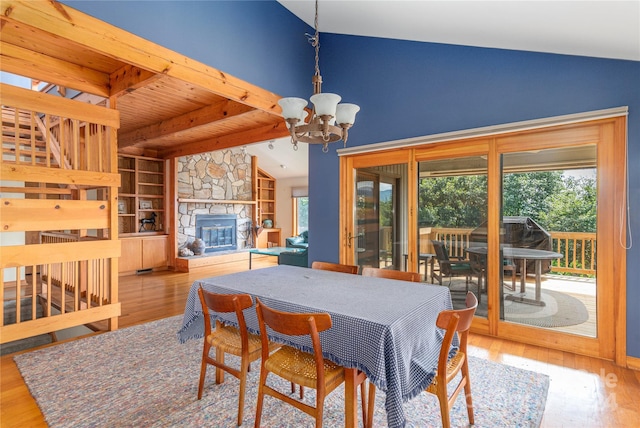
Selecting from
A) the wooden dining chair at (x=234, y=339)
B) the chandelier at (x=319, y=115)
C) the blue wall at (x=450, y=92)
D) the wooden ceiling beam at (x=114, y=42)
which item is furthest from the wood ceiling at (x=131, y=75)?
the wooden dining chair at (x=234, y=339)

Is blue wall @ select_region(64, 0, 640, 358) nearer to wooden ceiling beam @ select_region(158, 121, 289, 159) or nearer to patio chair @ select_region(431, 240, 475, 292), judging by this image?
wooden ceiling beam @ select_region(158, 121, 289, 159)

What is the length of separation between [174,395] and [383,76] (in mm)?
Answer: 3764

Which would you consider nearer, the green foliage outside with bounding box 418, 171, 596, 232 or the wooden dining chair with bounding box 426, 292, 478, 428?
the wooden dining chair with bounding box 426, 292, 478, 428

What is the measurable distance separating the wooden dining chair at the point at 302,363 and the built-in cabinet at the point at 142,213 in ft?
19.2

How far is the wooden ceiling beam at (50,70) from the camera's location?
306 centimetres

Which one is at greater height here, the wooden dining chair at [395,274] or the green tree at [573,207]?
the green tree at [573,207]

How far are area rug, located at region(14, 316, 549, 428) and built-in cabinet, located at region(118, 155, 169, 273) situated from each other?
394cm

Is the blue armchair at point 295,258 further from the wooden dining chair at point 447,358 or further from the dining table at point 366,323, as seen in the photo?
the wooden dining chair at point 447,358

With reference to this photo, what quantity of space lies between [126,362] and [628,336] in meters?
4.11

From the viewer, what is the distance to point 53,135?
15.7 feet

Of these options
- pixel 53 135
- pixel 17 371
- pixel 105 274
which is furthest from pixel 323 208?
pixel 53 135

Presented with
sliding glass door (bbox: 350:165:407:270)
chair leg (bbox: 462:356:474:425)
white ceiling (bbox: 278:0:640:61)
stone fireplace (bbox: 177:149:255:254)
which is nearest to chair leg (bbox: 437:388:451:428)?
chair leg (bbox: 462:356:474:425)

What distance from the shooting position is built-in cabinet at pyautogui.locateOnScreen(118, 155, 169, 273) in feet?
21.7

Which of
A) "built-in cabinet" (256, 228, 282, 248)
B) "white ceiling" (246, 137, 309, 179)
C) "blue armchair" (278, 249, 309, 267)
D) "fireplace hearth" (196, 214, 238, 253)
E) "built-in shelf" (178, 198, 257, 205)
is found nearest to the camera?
"blue armchair" (278, 249, 309, 267)
